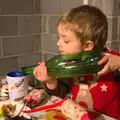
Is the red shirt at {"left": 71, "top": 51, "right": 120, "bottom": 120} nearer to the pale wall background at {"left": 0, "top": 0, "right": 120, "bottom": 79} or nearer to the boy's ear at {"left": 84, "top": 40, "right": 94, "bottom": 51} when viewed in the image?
the boy's ear at {"left": 84, "top": 40, "right": 94, "bottom": 51}

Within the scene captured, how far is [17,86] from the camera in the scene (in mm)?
936

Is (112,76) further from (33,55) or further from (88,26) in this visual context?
(33,55)

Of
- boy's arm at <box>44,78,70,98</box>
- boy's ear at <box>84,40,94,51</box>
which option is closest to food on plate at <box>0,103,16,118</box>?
boy's arm at <box>44,78,70,98</box>

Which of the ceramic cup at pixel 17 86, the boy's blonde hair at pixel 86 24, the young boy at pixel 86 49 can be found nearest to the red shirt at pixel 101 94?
the young boy at pixel 86 49

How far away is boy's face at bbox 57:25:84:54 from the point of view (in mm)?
859

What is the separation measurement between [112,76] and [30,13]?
0.65 metres

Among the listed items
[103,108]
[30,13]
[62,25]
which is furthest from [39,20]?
[103,108]

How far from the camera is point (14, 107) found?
2.88 feet

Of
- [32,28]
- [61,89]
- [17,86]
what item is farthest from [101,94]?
[32,28]

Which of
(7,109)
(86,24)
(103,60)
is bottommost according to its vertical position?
(7,109)

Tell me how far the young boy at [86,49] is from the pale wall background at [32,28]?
0.99 feet

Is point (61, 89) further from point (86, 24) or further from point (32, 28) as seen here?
point (32, 28)

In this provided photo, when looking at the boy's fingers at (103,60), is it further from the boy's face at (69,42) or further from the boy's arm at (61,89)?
the boy's arm at (61,89)

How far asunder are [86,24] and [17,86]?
343 millimetres
